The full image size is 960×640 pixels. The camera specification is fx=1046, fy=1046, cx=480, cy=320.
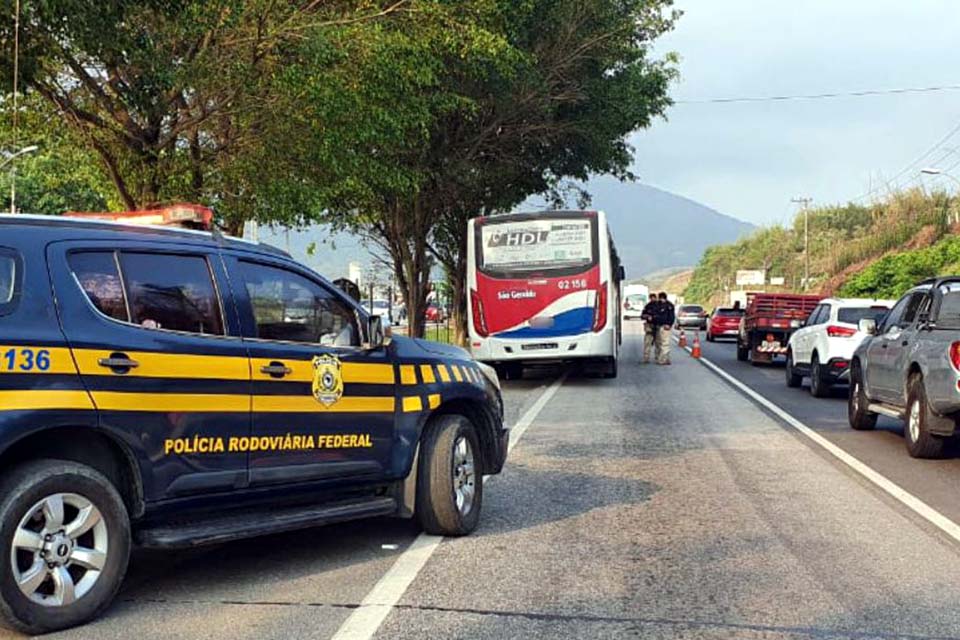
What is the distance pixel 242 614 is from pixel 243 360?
1288 mm

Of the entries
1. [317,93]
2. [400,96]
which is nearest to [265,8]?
[317,93]

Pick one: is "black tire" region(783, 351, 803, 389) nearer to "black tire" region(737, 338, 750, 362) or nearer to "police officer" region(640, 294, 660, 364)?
"police officer" region(640, 294, 660, 364)

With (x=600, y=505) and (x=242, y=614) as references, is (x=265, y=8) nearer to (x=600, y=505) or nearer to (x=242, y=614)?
(x=600, y=505)

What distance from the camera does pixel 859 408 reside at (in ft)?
40.9

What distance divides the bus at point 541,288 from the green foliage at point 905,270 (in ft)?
69.8

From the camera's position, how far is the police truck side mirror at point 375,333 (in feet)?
20.6

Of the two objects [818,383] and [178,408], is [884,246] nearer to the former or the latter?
[818,383]

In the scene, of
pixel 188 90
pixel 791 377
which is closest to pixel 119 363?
pixel 188 90

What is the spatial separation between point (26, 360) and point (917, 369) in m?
8.70

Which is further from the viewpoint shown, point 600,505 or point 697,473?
point 697,473

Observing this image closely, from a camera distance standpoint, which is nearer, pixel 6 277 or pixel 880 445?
pixel 6 277

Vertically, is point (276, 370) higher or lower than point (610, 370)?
higher

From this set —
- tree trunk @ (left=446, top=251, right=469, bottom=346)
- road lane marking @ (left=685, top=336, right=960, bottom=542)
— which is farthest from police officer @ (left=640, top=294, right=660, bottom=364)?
→ tree trunk @ (left=446, top=251, right=469, bottom=346)

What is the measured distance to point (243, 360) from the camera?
18.0 feet
